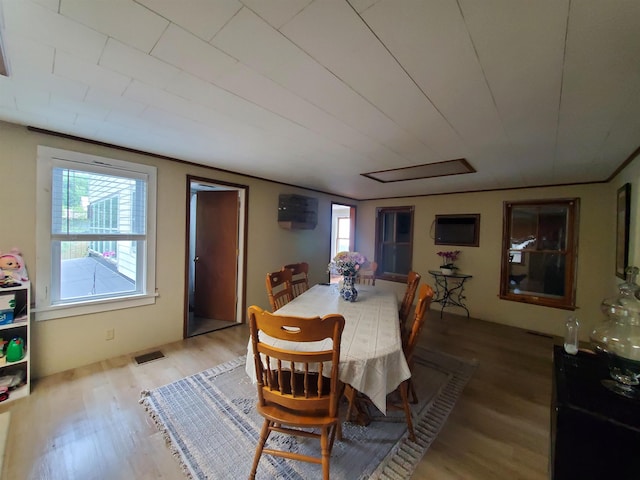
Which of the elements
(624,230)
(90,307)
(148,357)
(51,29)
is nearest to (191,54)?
(51,29)

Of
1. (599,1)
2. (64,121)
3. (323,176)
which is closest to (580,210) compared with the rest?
(323,176)

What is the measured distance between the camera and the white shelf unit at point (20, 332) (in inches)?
78.1

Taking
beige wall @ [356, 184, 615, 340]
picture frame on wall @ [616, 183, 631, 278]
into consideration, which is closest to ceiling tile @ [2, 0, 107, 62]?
picture frame on wall @ [616, 183, 631, 278]

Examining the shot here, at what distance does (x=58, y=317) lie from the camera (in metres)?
2.34

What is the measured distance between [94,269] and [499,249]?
5.46 meters

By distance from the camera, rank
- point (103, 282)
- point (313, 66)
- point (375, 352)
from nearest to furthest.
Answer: point (313, 66)
point (375, 352)
point (103, 282)

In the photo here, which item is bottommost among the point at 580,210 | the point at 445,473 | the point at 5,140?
the point at 445,473

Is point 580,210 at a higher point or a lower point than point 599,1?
lower

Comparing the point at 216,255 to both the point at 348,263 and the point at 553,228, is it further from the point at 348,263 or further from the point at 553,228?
the point at 553,228

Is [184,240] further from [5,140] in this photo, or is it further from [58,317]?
[5,140]

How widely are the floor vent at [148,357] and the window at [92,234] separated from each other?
0.56m

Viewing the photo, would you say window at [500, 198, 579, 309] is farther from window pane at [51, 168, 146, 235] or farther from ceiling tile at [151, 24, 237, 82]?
window pane at [51, 168, 146, 235]

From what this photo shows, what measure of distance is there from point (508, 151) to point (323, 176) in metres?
2.12

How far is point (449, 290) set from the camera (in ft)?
15.2
